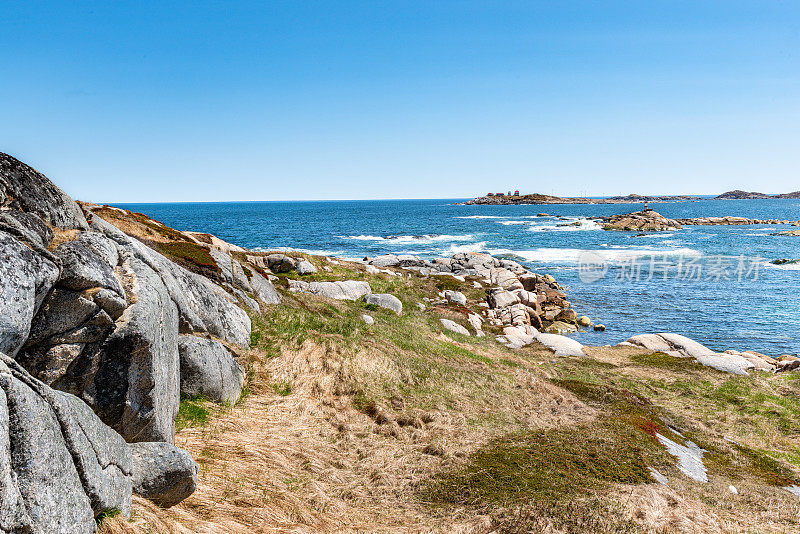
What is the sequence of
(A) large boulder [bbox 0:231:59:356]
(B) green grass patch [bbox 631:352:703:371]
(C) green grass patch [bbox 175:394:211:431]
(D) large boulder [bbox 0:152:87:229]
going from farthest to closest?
1. (B) green grass patch [bbox 631:352:703:371]
2. (C) green grass patch [bbox 175:394:211:431]
3. (D) large boulder [bbox 0:152:87:229]
4. (A) large boulder [bbox 0:231:59:356]

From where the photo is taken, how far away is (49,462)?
414 centimetres

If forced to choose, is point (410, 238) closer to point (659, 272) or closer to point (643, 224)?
point (659, 272)

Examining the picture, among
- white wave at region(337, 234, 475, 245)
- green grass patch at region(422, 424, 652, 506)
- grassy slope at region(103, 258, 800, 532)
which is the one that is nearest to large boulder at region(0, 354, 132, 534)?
grassy slope at region(103, 258, 800, 532)

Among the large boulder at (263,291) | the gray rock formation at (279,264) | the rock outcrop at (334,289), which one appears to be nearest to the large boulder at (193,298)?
the large boulder at (263,291)

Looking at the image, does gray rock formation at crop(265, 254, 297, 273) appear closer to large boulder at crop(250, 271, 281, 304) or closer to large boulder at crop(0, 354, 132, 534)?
large boulder at crop(250, 271, 281, 304)

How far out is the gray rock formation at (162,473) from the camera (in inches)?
231

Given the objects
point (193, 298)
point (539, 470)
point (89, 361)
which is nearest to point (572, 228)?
point (539, 470)

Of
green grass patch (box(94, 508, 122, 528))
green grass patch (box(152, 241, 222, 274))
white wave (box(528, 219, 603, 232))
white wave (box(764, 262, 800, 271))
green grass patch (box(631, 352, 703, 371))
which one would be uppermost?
green grass patch (box(152, 241, 222, 274))

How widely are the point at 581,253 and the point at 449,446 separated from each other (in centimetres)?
6842

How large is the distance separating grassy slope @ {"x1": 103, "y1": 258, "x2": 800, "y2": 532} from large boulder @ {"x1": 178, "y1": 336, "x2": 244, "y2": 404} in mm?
325

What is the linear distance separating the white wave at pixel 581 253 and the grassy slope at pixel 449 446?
50.1 m

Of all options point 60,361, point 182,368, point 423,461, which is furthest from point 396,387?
point 60,361

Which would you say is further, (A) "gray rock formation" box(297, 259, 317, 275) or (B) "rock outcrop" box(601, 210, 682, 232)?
(B) "rock outcrop" box(601, 210, 682, 232)

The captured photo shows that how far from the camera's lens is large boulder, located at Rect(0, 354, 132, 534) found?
3750 millimetres
